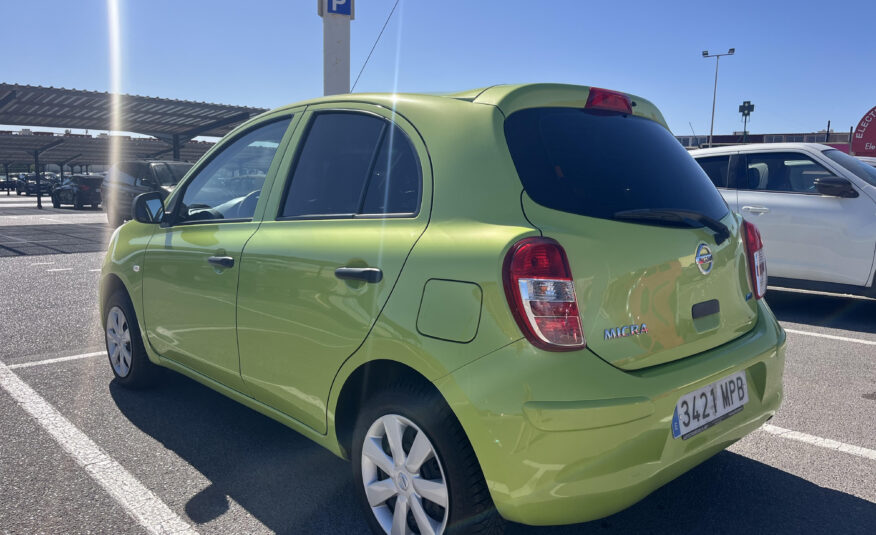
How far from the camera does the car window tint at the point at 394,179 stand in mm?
2354

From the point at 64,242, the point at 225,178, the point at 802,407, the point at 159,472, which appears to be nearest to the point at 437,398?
the point at 159,472

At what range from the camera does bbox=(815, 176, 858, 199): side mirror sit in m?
6.06

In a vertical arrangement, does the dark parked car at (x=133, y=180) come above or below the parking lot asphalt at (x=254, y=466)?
above

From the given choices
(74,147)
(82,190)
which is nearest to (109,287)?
(82,190)

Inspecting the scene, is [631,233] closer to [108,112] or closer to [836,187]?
[836,187]

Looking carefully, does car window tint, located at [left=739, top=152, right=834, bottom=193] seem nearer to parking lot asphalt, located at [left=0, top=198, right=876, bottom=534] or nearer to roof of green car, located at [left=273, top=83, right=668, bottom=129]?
parking lot asphalt, located at [left=0, top=198, right=876, bottom=534]

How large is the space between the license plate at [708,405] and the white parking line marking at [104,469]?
1.80 metres

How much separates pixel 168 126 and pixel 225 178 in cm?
2300

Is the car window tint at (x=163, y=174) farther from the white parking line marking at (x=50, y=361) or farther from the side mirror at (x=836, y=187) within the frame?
the side mirror at (x=836, y=187)

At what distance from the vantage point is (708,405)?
221 cm

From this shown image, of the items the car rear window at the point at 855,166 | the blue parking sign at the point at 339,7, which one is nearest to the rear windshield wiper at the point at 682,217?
the car rear window at the point at 855,166

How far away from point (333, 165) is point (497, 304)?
44.2 inches

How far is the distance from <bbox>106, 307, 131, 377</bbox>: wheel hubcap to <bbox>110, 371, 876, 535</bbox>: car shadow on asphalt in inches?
24.4

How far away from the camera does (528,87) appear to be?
2.36m
